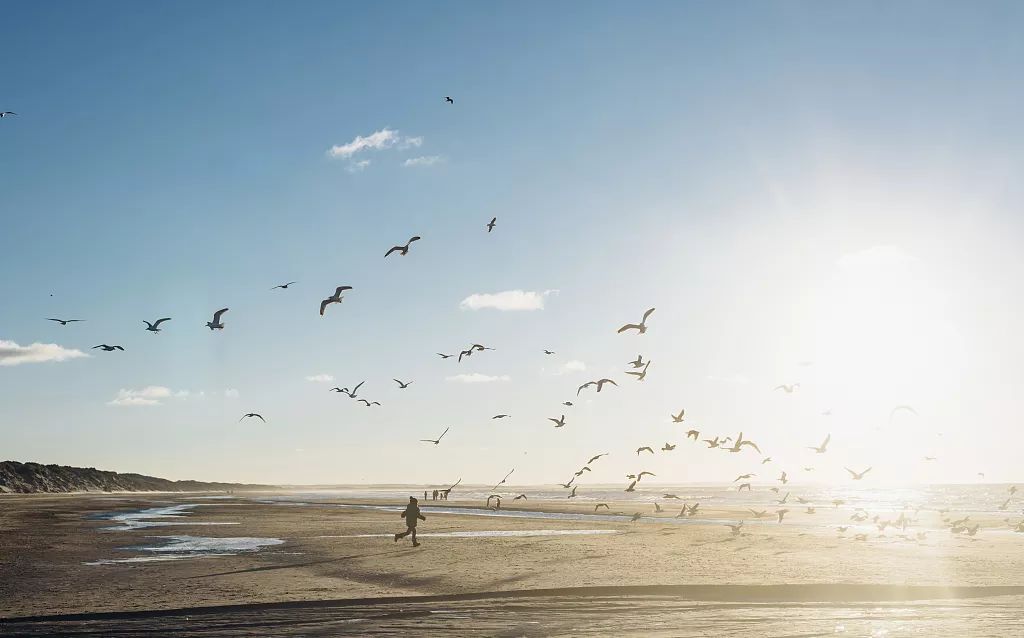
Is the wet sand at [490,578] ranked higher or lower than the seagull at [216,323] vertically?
lower

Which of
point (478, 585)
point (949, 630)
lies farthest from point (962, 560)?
point (478, 585)

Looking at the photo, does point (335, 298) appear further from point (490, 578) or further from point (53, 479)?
point (53, 479)

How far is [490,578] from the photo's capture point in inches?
837

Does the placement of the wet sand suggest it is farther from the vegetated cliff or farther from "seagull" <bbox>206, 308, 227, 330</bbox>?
the vegetated cliff

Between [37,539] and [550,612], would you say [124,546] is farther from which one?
[550,612]

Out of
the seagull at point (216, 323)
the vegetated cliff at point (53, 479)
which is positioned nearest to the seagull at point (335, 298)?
the seagull at point (216, 323)

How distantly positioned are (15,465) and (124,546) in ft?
408

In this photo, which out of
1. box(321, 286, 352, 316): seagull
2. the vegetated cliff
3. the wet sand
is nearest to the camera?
the wet sand

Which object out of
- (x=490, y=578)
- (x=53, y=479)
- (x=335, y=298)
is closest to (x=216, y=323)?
(x=335, y=298)

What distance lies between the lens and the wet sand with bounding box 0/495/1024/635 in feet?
52.4

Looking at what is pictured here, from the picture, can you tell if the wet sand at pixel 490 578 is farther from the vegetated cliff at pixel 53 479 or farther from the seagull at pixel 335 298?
the vegetated cliff at pixel 53 479

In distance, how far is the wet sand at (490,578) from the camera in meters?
16.0

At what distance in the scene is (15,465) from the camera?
13250 cm

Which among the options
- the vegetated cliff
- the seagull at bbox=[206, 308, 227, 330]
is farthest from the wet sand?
the vegetated cliff
